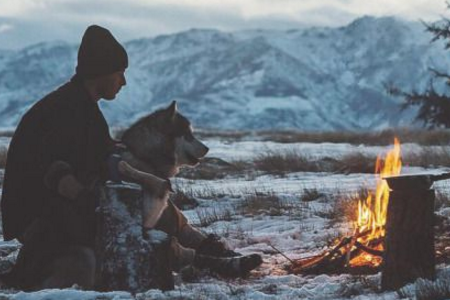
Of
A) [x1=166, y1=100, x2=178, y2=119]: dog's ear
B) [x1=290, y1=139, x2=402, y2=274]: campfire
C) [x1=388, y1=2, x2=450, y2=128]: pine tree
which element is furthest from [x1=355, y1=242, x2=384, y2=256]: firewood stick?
[x1=388, y1=2, x2=450, y2=128]: pine tree

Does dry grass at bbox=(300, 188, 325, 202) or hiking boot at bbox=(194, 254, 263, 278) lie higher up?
hiking boot at bbox=(194, 254, 263, 278)

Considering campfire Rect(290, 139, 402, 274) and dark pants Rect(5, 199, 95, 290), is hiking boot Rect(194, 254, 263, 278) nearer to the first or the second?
campfire Rect(290, 139, 402, 274)

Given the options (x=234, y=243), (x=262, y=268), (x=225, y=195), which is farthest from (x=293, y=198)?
(x=262, y=268)

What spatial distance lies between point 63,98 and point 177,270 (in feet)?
6.36

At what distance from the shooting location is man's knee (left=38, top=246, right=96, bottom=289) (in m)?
5.80

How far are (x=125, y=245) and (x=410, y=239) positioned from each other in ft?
6.70

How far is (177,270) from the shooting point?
22.4 feet

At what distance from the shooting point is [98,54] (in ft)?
19.4

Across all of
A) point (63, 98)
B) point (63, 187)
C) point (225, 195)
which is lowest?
point (225, 195)

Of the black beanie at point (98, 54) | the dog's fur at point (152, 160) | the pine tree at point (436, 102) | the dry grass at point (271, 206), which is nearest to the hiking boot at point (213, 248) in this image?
the dog's fur at point (152, 160)

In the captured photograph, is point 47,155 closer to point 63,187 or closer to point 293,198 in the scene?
point 63,187

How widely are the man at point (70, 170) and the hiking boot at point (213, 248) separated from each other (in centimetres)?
154

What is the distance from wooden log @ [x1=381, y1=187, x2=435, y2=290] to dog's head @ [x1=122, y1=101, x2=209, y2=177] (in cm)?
216

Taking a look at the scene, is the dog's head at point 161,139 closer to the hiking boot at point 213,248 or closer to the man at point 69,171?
the man at point 69,171
